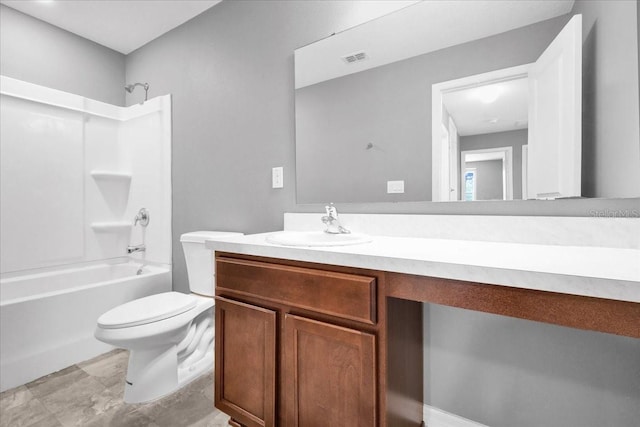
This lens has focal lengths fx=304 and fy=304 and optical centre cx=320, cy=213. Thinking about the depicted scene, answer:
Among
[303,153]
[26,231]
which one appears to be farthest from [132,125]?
[303,153]

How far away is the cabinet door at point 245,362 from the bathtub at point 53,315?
1268mm

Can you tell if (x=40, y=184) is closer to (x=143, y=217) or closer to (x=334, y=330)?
(x=143, y=217)

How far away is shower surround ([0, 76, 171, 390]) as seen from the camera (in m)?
1.82

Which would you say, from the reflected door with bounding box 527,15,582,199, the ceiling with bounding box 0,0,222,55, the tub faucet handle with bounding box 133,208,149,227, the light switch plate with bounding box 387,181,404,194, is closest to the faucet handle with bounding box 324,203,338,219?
the light switch plate with bounding box 387,181,404,194

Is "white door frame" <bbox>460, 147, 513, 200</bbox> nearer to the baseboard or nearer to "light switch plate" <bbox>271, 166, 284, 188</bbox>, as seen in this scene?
the baseboard

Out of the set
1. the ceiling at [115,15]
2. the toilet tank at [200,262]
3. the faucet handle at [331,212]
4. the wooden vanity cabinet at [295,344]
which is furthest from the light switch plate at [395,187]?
the ceiling at [115,15]

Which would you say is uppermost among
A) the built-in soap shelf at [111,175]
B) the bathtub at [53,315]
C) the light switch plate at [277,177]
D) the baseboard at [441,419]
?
the built-in soap shelf at [111,175]

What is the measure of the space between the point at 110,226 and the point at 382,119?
2.38 meters

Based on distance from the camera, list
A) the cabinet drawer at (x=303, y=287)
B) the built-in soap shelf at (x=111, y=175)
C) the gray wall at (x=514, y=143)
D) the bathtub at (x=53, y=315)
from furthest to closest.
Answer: the built-in soap shelf at (x=111, y=175)
the bathtub at (x=53, y=315)
the gray wall at (x=514, y=143)
the cabinet drawer at (x=303, y=287)

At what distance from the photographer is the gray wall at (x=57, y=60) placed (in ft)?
6.94

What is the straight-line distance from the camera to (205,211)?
2.15 m

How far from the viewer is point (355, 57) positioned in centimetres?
152

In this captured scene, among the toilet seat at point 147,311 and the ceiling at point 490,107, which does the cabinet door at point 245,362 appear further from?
the ceiling at point 490,107

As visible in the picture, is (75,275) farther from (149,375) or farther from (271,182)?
(271,182)
